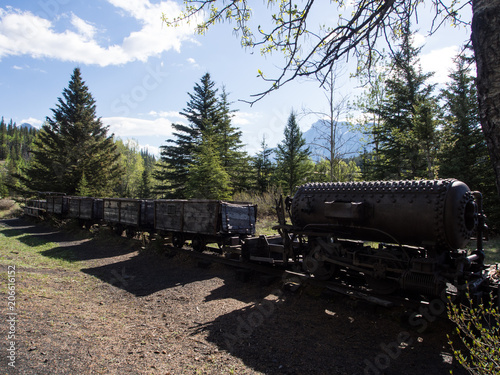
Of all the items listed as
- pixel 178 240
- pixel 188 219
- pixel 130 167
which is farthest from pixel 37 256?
pixel 130 167

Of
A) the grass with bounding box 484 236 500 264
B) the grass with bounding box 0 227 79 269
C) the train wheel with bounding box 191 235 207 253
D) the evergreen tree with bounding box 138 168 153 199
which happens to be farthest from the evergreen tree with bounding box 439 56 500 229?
the evergreen tree with bounding box 138 168 153 199

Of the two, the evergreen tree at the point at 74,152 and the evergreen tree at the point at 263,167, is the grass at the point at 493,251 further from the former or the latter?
the evergreen tree at the point at 74,152

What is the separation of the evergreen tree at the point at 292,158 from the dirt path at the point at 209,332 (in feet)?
73.7

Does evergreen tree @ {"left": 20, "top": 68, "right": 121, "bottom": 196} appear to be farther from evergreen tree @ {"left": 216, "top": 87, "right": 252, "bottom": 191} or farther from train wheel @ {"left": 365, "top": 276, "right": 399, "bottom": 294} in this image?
train wheel @ {"left": 365, "top": 276, "right": 399, "bottom": 294}

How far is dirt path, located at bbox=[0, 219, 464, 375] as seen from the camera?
13.9 ft

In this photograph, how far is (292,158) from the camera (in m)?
30.6

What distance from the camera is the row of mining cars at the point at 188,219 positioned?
10195mm

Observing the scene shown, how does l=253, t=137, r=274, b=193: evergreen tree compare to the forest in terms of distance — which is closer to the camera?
the forest

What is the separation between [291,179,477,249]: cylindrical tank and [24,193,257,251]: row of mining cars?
157 inches

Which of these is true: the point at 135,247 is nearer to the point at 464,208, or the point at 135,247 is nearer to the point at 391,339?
the point at 391,339

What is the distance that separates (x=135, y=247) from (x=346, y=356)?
10.9 meters

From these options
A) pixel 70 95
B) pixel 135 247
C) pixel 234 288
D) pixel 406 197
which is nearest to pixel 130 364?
pixel 234 288

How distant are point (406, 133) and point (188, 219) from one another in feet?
53.8

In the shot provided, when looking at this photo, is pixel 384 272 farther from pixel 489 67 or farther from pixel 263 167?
pixel 263 167
